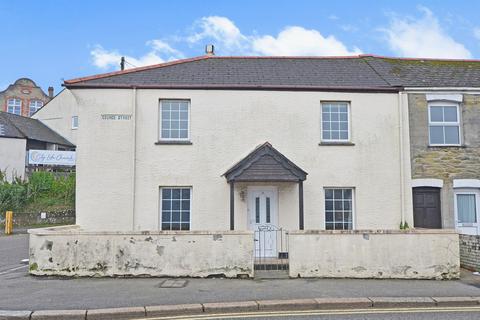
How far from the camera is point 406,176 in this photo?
46.4ft

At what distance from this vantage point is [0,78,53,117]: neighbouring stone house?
49.2 metres

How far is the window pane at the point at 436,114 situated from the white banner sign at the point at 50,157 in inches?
1138

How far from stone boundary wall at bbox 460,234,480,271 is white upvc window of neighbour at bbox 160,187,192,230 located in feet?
26.5

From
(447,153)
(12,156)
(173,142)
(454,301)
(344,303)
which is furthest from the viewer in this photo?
(12,156)

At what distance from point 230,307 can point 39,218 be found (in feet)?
69.4

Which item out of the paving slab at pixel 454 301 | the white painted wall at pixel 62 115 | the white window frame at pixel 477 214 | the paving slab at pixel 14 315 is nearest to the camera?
the paving slab at pixel 14 315

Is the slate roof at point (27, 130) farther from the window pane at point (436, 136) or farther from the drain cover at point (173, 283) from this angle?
the window pane at point (436, 136)

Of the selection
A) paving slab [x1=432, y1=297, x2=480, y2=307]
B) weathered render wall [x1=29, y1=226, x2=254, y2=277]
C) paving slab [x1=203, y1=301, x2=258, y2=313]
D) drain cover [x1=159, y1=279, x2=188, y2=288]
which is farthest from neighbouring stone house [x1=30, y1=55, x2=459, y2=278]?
paving slab [x1=432, y1=297, x2=480, y2=307]

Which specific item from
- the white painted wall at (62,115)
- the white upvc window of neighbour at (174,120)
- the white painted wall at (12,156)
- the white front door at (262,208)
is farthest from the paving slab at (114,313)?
the white painted wall at (62,115)

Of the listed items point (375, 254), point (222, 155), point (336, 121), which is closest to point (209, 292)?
point (375, 254)

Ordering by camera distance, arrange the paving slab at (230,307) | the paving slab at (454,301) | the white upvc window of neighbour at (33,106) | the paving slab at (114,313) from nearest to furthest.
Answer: the paving slab at (114,313), the paving slab at (230,307), the paving slab at (454,301), the white upvc window of neighbour at (33,106)

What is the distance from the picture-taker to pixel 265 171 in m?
13.0

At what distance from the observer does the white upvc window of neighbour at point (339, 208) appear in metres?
14.1

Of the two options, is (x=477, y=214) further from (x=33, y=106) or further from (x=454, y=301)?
(x=33, y=106)
